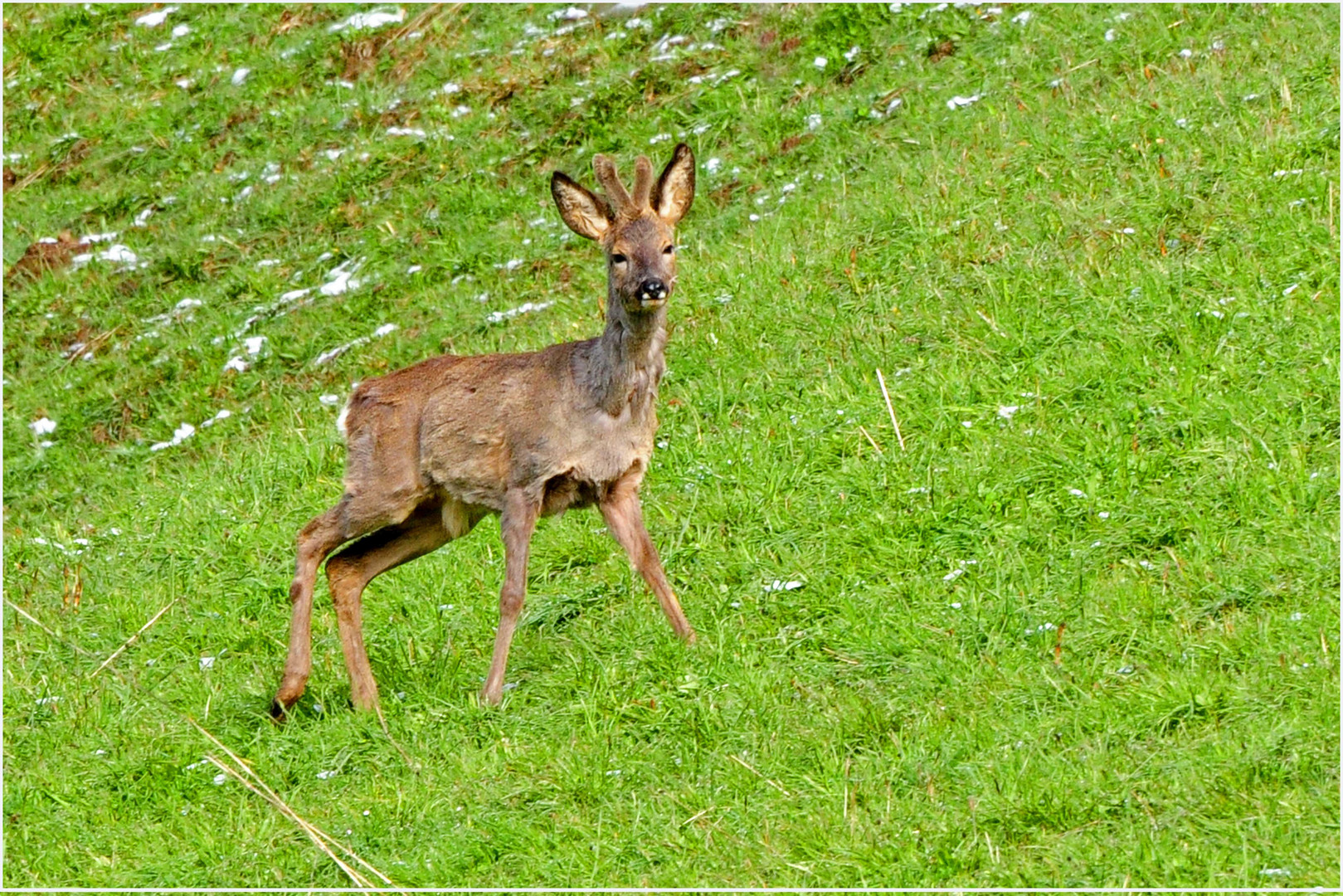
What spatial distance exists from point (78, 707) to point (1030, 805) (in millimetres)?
4191

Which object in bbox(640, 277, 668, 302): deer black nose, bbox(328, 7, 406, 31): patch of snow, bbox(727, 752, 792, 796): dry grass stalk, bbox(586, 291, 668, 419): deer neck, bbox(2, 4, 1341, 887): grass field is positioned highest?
bbox(640, 277, 668, 302): deer black nose

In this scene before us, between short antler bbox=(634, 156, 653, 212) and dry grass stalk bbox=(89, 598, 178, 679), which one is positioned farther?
dry grass stalk bbox=(89, 598, 178, 679)

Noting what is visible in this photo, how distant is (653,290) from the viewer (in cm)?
651

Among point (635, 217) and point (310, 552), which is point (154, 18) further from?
point (635, 217)

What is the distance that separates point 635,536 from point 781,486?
3.13 ft

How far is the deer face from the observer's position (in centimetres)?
667

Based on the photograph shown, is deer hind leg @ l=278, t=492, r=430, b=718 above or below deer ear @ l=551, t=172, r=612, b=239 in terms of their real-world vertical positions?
below

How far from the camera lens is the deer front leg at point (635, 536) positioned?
6906mm

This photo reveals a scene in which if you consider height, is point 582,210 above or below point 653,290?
above

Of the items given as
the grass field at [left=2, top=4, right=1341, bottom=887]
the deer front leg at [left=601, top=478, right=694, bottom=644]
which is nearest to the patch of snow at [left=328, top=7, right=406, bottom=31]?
the grass field at [left=2, top=4, right=1341, bottom=887]


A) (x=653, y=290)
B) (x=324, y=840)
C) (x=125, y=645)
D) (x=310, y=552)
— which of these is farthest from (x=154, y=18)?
(x=324, y=840)

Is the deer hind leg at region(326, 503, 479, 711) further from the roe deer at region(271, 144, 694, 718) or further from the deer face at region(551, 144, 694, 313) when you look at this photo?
the deer face at region(551, 144, 694, 313)

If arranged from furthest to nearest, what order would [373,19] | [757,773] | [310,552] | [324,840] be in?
[373,19]
[310,552]
[324,840]
[757,773]

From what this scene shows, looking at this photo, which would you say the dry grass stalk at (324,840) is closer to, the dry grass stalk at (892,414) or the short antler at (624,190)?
the short antler at (624,190)
